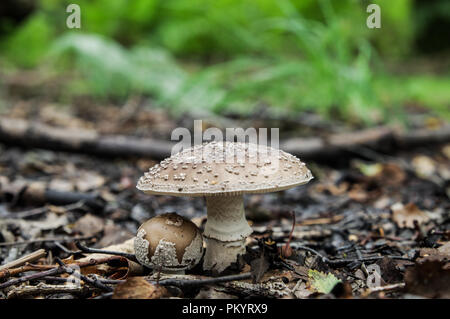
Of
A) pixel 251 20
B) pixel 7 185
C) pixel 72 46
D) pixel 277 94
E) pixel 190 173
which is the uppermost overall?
pixel 251 20

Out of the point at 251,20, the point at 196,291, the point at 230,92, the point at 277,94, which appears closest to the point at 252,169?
the point at 196,291

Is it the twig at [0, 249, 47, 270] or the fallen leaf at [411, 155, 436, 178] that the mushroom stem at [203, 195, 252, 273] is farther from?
the fallen leaf at [411, 155, 436, 178]

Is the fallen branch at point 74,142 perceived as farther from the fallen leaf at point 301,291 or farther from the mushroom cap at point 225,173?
the fallen leaf at point 301,291

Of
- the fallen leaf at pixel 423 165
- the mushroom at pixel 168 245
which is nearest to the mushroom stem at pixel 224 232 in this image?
the mushroom at pixel 168 245

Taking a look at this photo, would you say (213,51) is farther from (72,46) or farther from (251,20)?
(72,46)

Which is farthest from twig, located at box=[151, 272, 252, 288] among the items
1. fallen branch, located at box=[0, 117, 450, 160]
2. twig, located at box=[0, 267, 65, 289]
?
fallen branch, located at box=[0, 117, 450, 160]
